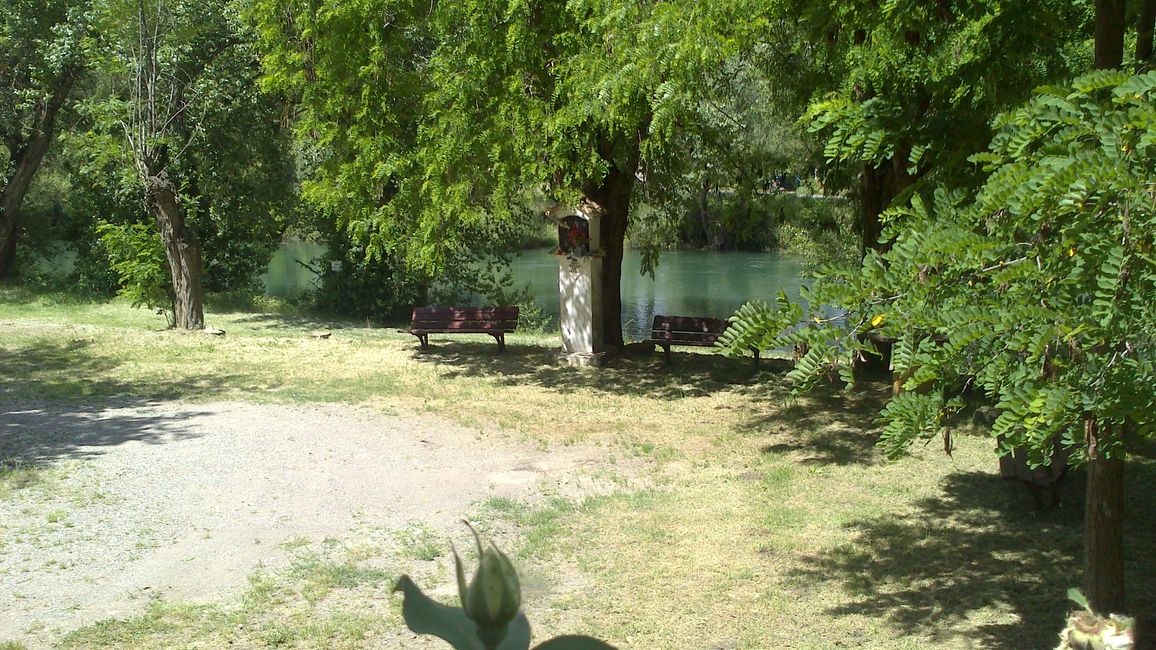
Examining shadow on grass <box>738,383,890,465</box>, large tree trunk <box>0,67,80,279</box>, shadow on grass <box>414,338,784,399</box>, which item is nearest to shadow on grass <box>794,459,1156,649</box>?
shadow on grass <box>738,383,890,465</box>

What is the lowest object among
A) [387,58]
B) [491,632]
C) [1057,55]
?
[491,632]

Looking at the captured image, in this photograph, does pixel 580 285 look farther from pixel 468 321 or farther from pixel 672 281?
pixel 672 281

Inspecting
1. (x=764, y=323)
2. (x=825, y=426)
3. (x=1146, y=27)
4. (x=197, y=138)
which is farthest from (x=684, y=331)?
(x=197, y=138)

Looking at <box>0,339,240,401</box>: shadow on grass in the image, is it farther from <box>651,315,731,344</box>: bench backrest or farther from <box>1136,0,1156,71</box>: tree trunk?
<box>1136,0,1156,71</box>: tree trunk

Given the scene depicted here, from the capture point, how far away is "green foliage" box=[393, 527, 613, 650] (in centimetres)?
94

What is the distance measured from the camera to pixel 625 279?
34594mm

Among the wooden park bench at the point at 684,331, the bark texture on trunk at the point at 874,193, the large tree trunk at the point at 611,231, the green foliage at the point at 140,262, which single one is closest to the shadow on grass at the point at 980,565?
the bark texture on trunk at the point at 874,193

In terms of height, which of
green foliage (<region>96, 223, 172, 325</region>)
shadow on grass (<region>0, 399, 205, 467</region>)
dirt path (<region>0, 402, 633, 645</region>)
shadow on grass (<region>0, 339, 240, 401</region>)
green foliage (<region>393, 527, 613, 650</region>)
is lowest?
dirt path (<region>0, 402, 633, 645</region>)

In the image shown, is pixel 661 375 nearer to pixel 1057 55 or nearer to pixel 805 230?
pixel 805 230

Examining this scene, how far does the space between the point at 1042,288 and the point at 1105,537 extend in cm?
Answer: 243

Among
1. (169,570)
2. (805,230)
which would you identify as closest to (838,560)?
(169,570)

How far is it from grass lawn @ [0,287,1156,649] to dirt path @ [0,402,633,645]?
366mm

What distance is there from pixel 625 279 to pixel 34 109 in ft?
59.5

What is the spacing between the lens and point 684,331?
15.2 m
